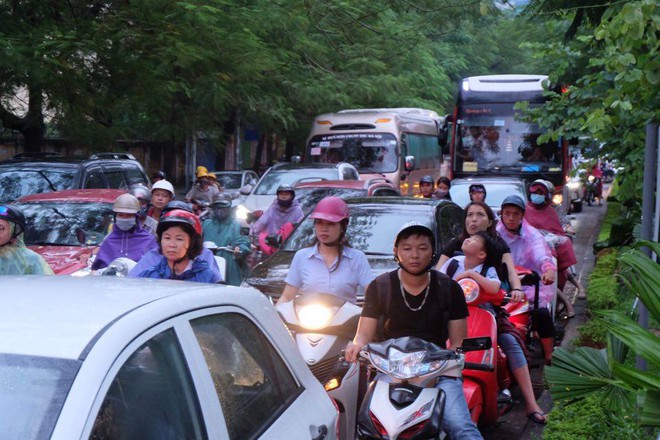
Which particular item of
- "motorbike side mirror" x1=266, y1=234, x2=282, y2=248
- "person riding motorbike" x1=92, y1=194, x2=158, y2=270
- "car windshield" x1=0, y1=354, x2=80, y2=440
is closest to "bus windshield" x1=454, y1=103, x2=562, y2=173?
"motorbike side mirror" x1=266, y1=234, x2=282, y2=248

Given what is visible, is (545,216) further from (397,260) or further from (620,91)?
(397,260)

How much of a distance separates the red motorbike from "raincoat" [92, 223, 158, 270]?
9.81ft

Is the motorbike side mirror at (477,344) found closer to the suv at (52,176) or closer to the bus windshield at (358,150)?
the suv at (52,176)

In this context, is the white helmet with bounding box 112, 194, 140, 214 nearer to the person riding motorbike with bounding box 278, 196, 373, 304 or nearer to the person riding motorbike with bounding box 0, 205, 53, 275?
the person riding motorbike with bounding box 0, 205, 53, 275

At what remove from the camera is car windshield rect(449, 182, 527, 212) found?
17.5 metres

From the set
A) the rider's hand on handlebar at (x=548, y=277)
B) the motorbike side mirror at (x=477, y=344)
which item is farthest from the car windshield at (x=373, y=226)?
the motorbike side mirror at (x=477, y=344)

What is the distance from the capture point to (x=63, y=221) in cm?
1133

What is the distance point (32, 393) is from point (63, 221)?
346 inches

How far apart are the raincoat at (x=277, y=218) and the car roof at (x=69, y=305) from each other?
9146mm

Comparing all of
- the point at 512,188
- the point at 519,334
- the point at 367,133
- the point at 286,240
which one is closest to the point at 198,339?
the point at 519,334

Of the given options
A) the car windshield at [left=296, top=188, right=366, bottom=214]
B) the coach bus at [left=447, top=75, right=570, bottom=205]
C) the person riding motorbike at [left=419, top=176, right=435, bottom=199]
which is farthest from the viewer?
the coach bus at [left=447, top=75, right=570, bottom=205]

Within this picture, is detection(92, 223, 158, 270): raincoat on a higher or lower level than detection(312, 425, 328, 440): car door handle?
higher

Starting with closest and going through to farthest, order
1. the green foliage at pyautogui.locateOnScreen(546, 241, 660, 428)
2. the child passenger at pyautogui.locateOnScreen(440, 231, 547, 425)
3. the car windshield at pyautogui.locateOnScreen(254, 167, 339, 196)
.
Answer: the green foliage at pyautogui.locateOnScreen(546, 241, 660, 428)
the child passenger at pyautogui.locateOnScreen(440, 231, 547, 425)
the car windshield at pyautogui.locateOnScreen(254, 167, 339, 196)

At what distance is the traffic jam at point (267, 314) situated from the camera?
2941 millimetres
